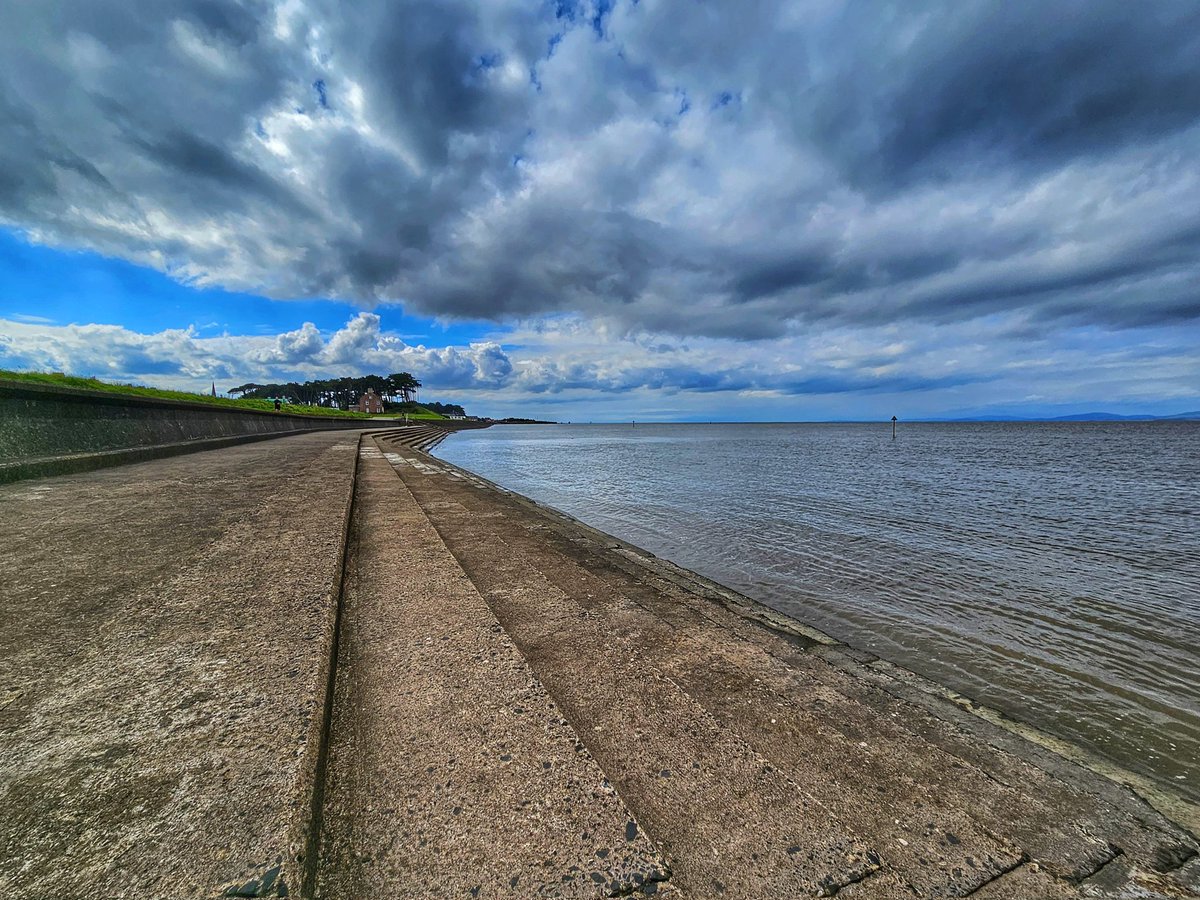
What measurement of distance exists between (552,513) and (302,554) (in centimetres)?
638

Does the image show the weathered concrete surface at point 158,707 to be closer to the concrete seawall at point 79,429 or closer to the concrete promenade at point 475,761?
the concrete promenade at point 475,761

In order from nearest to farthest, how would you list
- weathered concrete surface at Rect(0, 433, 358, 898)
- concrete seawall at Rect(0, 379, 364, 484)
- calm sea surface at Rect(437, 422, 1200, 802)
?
weathered concrete surface at Rect(0, 433, 358, 898) < calm sea surface at Rect(437, 422, 1200, 802) < concrete seawall at Rect(0, 379, 364, 484)

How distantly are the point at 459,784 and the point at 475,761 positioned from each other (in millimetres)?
116

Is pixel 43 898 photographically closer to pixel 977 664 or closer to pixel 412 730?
pixel 412 730

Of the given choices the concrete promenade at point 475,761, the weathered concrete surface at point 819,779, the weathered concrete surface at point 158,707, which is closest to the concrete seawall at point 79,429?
the weathered concrete surface at point 158,707

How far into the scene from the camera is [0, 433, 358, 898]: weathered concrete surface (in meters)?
1.26

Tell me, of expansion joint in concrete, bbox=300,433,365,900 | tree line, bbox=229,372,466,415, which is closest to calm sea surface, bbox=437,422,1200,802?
expansion joint in concrete, bbox=300,433,365,900

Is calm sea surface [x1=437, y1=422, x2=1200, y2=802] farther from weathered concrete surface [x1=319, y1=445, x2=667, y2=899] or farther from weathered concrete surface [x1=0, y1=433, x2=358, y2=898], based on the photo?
weathered concrete surface [x1=0, y1=433, x2=358, y2=898]

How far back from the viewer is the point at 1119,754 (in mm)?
2992

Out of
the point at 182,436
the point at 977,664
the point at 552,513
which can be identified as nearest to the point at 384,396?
the point at 182,436

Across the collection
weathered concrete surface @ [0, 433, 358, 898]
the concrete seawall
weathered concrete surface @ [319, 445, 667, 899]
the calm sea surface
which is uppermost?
the concrete seawall

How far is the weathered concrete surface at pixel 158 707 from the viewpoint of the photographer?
126 cm

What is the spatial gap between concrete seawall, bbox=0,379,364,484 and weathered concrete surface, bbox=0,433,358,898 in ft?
17.1

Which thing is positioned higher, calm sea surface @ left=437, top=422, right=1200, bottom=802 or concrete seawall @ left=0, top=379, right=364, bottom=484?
concrete seawall @ left=0, top=379, right=364, bottom=484
